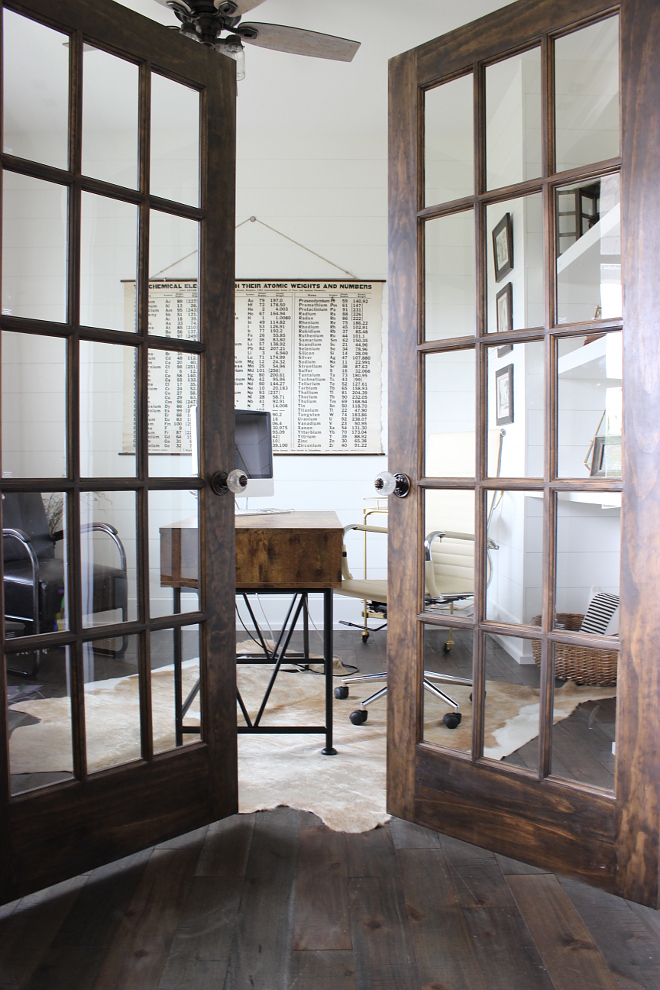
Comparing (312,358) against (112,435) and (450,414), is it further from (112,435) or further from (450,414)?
(112,435)

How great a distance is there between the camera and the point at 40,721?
63.5 inches

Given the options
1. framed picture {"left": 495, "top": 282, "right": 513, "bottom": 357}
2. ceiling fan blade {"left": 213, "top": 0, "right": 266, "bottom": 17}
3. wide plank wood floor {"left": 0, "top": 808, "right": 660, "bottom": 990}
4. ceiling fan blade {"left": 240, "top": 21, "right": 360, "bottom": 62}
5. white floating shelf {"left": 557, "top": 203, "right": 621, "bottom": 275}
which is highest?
ceiling fan blade {"left": 213, "top": 0, "right": 266, "bottom": 17}

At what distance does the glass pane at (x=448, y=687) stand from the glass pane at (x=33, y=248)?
1247 mm

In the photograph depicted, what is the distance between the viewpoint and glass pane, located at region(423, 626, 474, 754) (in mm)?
1826

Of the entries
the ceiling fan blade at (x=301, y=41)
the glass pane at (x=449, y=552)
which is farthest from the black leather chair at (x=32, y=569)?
the ceiling fan blade at (x=301, y=41)

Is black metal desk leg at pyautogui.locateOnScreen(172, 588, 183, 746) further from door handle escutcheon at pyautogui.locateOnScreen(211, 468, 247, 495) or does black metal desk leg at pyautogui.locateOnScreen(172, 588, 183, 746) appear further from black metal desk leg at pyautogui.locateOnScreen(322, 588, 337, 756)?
black metal desk leg at pyautogui.locateOnScreen(322, 588, 337, 756)

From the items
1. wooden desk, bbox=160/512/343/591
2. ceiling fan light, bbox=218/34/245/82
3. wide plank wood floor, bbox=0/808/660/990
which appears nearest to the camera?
wide plank wood floor, bbox=0/808/660/990

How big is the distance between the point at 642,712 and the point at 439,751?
21.6 inches

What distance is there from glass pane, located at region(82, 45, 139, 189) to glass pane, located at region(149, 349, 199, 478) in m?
0.45

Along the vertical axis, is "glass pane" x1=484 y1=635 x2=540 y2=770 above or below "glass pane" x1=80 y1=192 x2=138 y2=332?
below

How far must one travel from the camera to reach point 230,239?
6.41 ft

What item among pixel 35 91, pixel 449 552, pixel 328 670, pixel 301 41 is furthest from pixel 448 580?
pixel 301 41

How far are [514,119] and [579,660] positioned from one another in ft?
4.36

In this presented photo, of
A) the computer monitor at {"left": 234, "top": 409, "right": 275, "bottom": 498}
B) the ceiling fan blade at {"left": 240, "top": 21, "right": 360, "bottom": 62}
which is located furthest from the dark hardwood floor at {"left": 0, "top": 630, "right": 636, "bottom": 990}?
the ceiling fan blade at {"left": 240, "top": 21, "right": 360, "bottom": 62}
